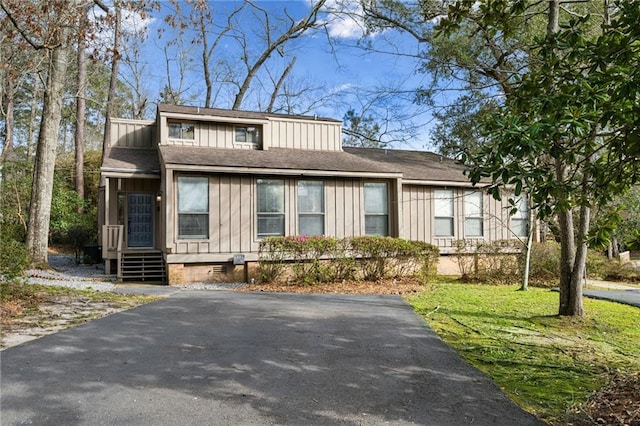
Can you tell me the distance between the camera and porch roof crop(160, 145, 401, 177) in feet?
39.5

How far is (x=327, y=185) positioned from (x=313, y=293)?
416 centimetres

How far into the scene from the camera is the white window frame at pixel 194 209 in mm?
11867

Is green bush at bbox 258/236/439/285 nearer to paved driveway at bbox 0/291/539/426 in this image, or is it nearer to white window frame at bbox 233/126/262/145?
paved driveway at bbox 0/291/539/426

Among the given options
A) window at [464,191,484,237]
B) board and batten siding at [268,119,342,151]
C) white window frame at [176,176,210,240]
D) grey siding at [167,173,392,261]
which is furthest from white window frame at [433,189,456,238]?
white window frame at [176,176,210,240]

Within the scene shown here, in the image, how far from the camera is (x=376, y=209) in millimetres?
13828

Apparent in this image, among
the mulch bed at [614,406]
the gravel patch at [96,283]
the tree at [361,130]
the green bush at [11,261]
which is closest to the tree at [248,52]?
the tree at [361,130]

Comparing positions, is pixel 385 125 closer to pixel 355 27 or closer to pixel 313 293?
pixel 355 27

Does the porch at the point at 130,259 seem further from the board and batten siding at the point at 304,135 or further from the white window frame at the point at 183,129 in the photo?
the board and batten siding at the point at 304,135

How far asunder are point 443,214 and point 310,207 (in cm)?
501

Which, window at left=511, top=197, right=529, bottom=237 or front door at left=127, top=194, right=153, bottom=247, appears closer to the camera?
front door at left=127, top=194, right=153, bottom=247

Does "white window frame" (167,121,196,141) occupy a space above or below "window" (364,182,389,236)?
above

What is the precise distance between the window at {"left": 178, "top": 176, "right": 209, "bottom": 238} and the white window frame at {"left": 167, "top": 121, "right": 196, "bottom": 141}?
2.81 m

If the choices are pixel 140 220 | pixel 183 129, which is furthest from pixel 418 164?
pixel 140 220

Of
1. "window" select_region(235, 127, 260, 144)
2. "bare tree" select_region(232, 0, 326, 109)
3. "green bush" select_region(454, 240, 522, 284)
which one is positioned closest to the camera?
"green bush" select_region(454, 240, 522, 284)
